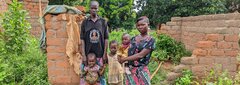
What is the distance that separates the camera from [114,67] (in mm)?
3893

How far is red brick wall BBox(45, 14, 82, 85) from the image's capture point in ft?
13.9

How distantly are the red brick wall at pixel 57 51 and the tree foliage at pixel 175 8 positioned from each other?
410 inches

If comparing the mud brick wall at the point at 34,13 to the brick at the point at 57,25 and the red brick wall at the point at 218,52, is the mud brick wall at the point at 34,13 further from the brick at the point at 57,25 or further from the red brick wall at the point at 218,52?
the red brick wall at the point at 218,52

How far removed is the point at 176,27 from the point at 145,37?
5.12 m

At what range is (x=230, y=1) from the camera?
17625mm

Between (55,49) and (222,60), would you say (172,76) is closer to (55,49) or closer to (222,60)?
(222,60)

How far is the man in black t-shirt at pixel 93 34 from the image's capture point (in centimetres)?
374

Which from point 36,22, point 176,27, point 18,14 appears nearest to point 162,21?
point 176,27

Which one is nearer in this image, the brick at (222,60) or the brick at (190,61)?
the brick at (222,60)

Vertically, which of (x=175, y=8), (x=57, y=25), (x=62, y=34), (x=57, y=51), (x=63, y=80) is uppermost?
(x=175, y=8)

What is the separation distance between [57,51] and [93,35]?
31.1 inches

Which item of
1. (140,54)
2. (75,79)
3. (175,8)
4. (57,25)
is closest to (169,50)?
(75,79)

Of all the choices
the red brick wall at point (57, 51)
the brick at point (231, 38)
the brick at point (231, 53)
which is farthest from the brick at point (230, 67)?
the red brick wall at point (57, 51)

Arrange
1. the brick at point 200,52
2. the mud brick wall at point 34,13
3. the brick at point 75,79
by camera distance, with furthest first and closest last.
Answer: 1. the mud brick wall at point 34,13
2. the brick at point 200,52
3. the brick at point 75,79
